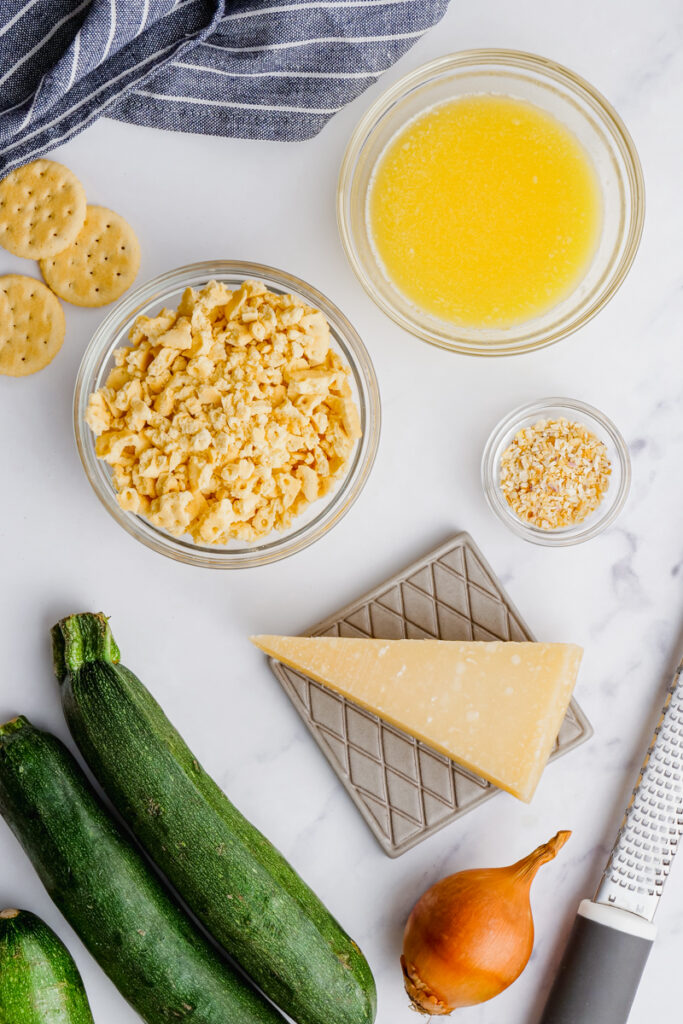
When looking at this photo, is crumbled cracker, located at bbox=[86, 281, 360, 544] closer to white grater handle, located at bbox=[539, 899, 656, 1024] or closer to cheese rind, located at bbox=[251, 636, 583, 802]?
cheese rind, located at bbox=[251, 636, 583, 802]

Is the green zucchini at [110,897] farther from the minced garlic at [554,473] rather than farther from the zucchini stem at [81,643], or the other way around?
the minced garlic at [554,473]

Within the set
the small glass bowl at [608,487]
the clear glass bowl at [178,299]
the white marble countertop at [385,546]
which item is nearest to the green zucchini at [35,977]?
the white marble countertop at [385,546]

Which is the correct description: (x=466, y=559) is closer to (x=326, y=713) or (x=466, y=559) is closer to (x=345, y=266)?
(x=326, y=713)

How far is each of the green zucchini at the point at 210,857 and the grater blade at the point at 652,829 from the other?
→ 0.48 m

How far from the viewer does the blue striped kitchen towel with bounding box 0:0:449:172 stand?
128 cm

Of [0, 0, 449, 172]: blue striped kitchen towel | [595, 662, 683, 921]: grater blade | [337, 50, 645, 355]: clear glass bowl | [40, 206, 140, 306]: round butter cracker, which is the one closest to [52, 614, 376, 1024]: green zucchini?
[595, 662, 683, 921]: grater blade

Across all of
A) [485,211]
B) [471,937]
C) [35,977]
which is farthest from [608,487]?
[35,977]

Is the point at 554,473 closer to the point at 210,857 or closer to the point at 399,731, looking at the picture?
the point at 399,731

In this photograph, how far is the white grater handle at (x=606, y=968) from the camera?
4.57 ft

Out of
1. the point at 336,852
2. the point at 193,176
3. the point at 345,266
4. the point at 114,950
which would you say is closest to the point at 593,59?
the point at 345,266

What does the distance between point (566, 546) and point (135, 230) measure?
0.95m

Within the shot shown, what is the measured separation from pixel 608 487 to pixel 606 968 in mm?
826

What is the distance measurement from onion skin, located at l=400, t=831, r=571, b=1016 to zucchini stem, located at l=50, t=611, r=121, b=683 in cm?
70

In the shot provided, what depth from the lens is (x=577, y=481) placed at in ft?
4.65
